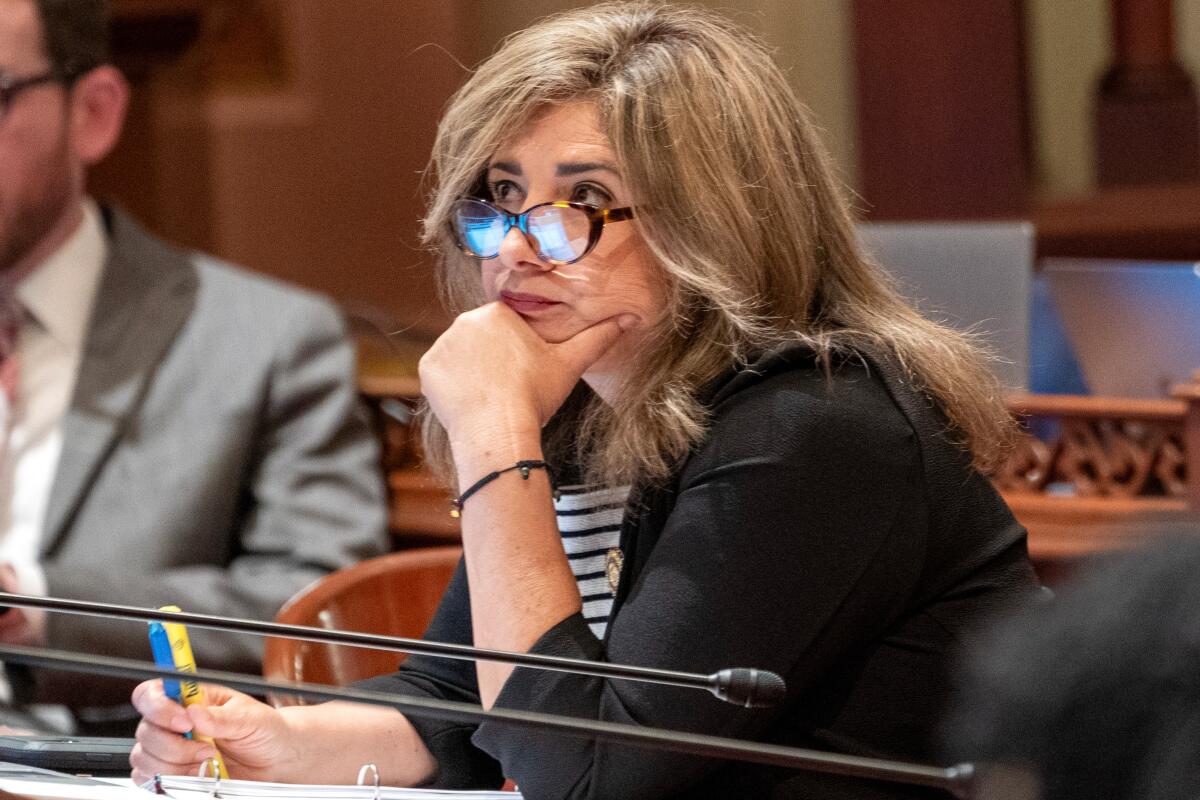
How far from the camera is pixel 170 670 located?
100 cm

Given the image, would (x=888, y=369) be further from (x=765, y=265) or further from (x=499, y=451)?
(x=499, y=451)

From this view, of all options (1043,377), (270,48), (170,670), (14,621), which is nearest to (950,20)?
(1043,377)

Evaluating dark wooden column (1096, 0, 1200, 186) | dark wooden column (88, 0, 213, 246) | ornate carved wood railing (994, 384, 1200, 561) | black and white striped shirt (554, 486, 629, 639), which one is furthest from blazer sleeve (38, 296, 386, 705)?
dark wooden column (1096, 0, 1200, 186)

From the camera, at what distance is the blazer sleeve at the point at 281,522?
7.91 ft

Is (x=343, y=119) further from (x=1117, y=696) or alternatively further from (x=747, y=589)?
(x=1117, y=696)

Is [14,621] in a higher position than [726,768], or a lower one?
lower

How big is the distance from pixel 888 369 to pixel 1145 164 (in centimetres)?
348

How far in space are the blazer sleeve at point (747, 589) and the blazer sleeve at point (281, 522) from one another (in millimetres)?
1127

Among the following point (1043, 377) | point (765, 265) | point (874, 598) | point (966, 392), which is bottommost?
point (1043, 377)

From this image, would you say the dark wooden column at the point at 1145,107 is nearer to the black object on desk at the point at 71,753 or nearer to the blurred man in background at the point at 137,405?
the blurred man in background at the point at 137,405

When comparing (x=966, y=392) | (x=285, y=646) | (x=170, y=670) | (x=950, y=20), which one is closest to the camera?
(x=170, y=670)

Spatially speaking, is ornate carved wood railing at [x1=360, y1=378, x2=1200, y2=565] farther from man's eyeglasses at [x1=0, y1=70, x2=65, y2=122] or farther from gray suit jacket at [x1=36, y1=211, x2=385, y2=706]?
man's eyeglasses at [x1=0, y1=70, x2=65, y2=122]

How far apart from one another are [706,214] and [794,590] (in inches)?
14.3

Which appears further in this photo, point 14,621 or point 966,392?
point 14,621
